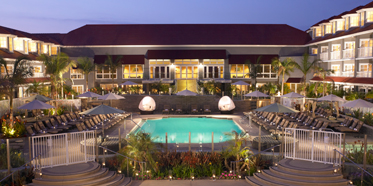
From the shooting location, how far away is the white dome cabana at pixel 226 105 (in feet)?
93.0

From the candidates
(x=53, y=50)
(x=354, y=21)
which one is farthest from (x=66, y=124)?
(x=354, y=21)

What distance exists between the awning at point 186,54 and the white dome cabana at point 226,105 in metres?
13.1

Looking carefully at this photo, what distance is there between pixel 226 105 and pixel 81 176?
743 inches

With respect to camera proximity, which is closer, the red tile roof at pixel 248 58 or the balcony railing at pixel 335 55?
the balcony railing at pixel 335 55

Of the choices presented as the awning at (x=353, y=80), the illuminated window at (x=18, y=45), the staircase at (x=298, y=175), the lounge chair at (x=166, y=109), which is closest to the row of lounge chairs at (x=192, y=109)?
the lounge chair at (x=166, y=109)

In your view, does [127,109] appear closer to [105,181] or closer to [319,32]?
[105,181]

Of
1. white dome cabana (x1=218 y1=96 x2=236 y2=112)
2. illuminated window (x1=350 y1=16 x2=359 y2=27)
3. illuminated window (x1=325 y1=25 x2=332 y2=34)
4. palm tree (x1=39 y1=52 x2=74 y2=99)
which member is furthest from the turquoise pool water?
illuminated window (x1=325 y1=25 x2=332 y2=34)

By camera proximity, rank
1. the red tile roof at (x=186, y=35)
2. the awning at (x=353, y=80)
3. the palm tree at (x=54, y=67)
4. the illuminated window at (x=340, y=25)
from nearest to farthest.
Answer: the palm tree at (x=54, y=67) < the awning at (x=353, y=80) < the illuminated window at (x=340, y=25) < the red tile roof at (x=186, y=35)

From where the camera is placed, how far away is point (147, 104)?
2855cm

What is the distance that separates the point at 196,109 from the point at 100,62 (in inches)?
701

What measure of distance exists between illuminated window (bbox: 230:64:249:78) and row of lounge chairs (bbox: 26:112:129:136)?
2186 cm

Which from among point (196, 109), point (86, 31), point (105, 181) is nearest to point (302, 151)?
point (105, 181)

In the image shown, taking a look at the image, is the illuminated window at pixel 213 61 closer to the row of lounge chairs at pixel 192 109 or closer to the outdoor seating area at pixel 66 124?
the row of lounge chairs at pixel 192 109

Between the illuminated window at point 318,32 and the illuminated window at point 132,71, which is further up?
the illuminated window at point 318,32
